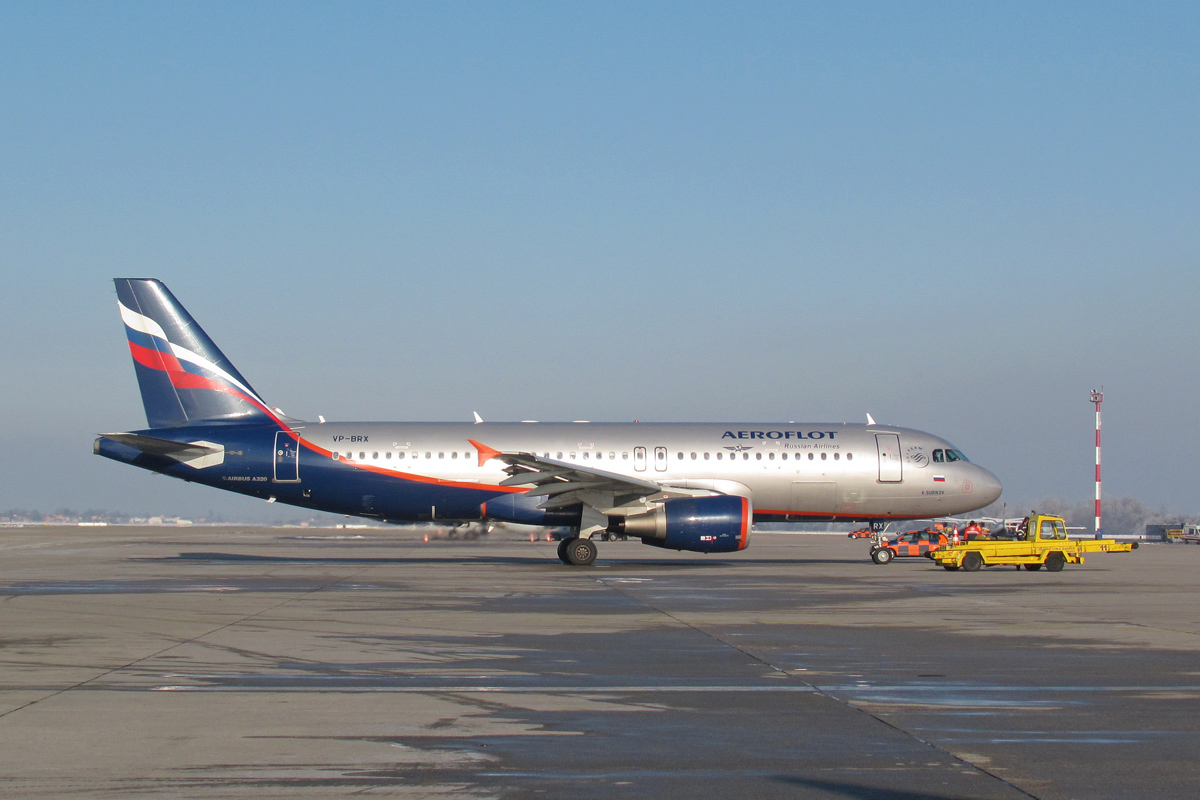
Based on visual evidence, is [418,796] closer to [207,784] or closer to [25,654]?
[207,784]

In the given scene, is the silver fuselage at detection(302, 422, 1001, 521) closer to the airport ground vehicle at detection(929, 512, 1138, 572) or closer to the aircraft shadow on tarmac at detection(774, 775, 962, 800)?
the airport ground vehicle at detection(929, 512, 1138, 572)

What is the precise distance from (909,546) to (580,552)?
14.3 metres

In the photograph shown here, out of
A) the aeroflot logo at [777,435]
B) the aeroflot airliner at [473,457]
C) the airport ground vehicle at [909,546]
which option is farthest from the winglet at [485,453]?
the airport ground vehicle at [909,546]

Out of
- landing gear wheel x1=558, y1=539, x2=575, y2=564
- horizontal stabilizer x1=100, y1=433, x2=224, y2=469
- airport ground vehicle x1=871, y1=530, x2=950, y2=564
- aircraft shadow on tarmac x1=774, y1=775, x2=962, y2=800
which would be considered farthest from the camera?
airport ground vehicle x1=871, y1=530, x2=950, y2=564

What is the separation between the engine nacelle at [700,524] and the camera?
26.7m

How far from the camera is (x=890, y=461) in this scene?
30.5m

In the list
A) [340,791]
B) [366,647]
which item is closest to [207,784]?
[340,791]

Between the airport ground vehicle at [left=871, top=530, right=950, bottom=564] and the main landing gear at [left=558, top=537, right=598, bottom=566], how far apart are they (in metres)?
8.93

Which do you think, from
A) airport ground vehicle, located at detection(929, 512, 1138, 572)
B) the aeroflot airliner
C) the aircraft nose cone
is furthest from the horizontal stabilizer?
the aircraft nose cone

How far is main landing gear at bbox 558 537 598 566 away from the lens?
94.2ft

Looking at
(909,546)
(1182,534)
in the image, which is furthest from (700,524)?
(1182,534)

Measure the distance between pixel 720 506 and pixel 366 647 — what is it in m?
15.5

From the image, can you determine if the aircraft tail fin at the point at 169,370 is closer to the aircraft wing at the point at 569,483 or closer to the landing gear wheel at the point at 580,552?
the aircraft wing at the point at 569,483

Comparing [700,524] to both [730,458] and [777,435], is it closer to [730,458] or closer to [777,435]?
[730,458]
